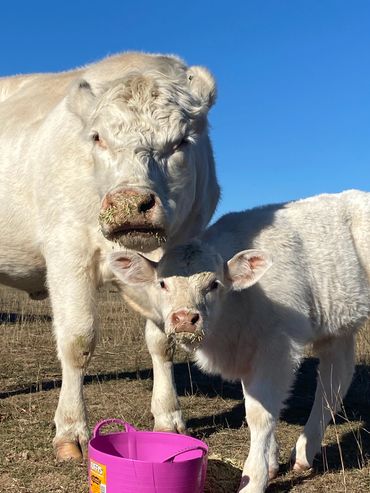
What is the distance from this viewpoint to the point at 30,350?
9844mm

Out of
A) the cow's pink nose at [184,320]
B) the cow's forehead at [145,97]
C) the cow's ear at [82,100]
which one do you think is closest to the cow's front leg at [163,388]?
the cow's ear at [82,100]

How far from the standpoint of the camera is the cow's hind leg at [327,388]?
5090 millimetres

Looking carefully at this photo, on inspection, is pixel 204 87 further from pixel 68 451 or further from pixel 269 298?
pixel 68 451

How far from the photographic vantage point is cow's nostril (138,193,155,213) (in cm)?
412

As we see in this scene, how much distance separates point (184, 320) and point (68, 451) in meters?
1.90

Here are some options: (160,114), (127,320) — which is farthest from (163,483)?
(127,320)

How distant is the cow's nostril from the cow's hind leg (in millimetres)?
2056

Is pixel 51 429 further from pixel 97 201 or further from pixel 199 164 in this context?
pixel 199 164

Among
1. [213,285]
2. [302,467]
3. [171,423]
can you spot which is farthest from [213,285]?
[171,423]

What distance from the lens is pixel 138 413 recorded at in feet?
21.4

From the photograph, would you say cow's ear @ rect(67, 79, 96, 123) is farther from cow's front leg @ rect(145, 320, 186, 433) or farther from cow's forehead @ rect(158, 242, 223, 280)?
cow's front leg @ rect(145, 320, 186, 433)

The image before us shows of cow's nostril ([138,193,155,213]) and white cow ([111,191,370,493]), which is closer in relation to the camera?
cow's nostril ([138,193,155,213])

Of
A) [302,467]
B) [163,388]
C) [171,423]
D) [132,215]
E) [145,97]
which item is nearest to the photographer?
[132,215]

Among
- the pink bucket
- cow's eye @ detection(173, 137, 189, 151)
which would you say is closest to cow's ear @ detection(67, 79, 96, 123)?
cow's eye @ detection(173, 137, 189, 151)
